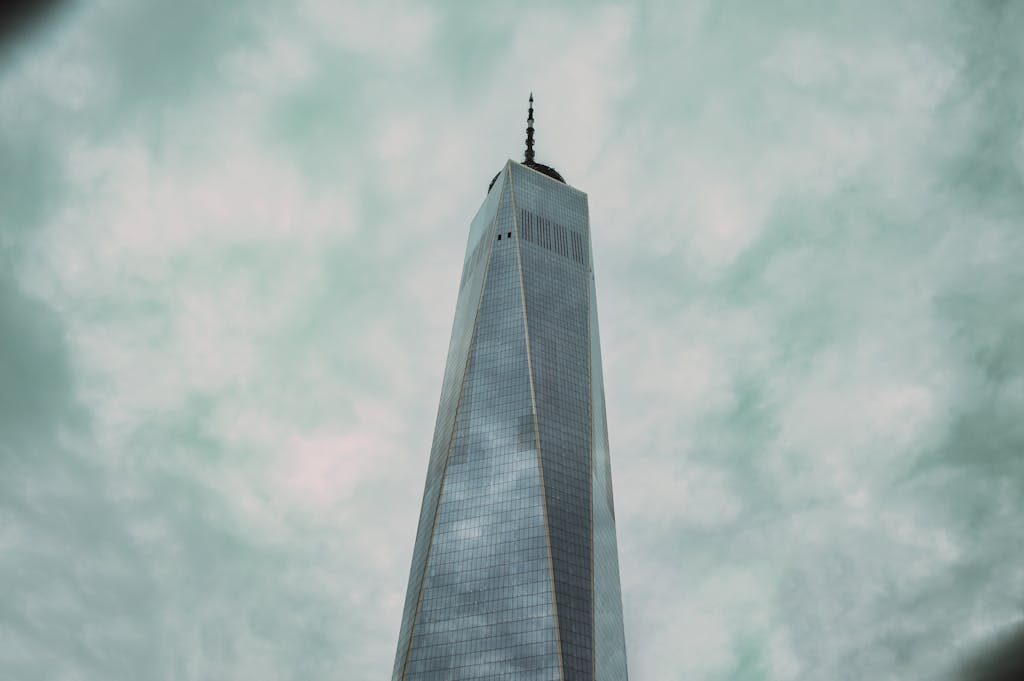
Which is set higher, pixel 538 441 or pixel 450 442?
pixel 450 442

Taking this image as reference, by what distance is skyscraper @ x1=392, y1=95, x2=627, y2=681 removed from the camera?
327 feet

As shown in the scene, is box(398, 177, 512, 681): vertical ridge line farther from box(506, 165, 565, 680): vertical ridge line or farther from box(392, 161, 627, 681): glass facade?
box(506, 165, 565, 680): vertical ridge line

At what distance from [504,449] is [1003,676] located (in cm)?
10864

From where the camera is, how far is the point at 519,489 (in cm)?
11075

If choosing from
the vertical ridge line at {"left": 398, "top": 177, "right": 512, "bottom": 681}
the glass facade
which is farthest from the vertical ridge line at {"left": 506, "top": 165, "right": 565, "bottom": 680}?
the vertical ridge line at {"left": 398, "top": 177, "right": 512, "bottom": 681}

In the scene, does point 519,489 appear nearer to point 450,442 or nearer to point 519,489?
point 519,489

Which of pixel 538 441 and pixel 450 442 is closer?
pixel 538 441

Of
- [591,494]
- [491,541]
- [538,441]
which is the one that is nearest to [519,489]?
[538,441]

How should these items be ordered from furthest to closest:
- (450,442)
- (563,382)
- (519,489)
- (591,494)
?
(563,382) → (450,442) → (591,494) → (519,489)

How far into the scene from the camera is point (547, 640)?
96.9 m

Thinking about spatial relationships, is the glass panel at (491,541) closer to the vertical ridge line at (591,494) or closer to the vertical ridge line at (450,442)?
the vertical ridge line at (450,442)

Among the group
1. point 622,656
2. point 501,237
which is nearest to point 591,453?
point 622,656

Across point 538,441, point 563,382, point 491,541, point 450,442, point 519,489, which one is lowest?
point 491,541

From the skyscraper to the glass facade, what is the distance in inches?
7.5
